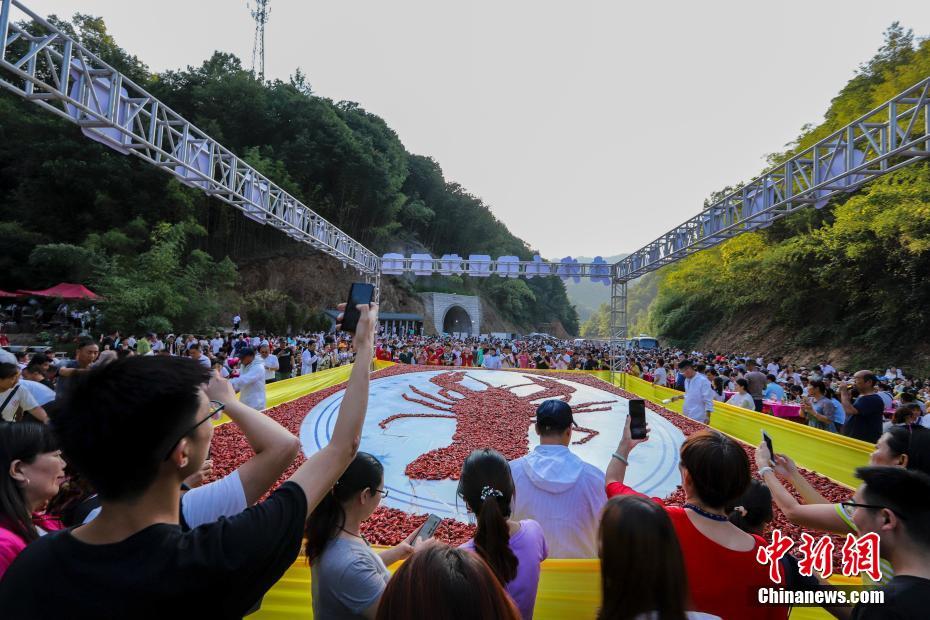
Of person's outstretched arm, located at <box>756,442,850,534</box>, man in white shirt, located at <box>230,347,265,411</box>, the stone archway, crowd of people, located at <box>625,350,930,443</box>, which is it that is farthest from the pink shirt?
the stone archway

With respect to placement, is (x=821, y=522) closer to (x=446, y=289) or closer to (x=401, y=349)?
(x=401, y=349)

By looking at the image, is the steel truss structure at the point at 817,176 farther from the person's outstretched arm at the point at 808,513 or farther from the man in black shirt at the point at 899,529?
the man in black shirt at the point at 899,529

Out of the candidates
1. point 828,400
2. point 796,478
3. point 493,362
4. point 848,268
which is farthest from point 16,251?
point 848,268

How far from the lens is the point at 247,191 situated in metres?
12.4

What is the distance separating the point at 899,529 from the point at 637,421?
118cm

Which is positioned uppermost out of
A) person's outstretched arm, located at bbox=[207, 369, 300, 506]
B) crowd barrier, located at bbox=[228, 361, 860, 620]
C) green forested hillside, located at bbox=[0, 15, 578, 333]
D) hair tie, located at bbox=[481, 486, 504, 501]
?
green forested hillside, located at bbox=[0, 15, 578, 333]

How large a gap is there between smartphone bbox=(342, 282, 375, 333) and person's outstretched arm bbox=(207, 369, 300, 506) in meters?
0.49

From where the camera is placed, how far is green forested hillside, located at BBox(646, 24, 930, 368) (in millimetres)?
19250

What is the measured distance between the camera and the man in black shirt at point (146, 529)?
3.34 feet

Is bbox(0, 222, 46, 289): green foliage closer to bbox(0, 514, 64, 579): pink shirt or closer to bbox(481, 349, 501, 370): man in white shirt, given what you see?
bbox(481, 349, 501, 370): man in white shirt

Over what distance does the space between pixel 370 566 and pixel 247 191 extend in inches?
493

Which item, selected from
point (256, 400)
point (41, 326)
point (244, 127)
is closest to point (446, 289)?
point (244, 127)

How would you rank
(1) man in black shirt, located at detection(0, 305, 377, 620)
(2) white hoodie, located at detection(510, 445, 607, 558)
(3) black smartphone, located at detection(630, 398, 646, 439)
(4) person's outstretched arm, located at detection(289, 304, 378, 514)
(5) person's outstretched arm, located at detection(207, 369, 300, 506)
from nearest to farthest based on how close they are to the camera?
(1) man in black shirt, located at detection(0, 305, 377, 620), (4) person's outstretched arm, located at detection(289, 304, 378, 514), (5) person's outstretched arm, located at detection(207, 369, 300, 506), (3) black smartphone, located at detection(630, 398, 646, 439), (2) white hoodie, located at detection(510, 445, 607, 558)

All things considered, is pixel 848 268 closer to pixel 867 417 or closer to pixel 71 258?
pixel 867 417
